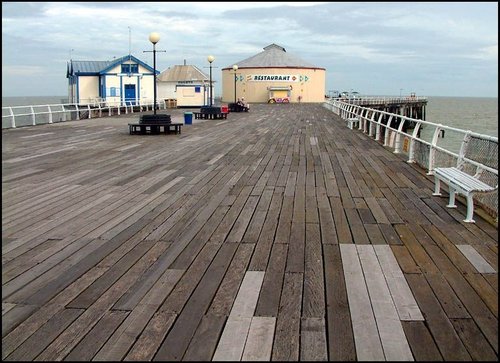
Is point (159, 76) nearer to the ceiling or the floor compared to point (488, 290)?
nearer to the ceiling

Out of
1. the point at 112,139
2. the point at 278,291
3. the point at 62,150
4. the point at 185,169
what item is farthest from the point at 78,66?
the point at 278,291

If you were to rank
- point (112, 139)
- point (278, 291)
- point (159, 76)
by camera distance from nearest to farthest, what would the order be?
point (278, 291), point (112, 139), point (159, 76)

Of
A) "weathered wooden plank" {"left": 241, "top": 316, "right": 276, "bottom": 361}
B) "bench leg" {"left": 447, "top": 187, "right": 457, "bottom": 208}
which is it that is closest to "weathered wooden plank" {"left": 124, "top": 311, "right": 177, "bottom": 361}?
"weathered wooden plank" {"left": 241, "top": 316, "right": 276, "bottom": 361}

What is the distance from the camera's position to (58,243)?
205 inches

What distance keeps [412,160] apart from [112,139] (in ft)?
32.4

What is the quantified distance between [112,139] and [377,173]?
9.97 meters

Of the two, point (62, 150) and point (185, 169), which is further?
point (62, 150)

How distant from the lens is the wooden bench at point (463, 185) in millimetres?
5926

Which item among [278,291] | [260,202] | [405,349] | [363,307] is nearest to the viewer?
[405,349]

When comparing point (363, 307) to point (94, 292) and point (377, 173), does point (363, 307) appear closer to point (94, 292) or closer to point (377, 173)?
point (94, 292)

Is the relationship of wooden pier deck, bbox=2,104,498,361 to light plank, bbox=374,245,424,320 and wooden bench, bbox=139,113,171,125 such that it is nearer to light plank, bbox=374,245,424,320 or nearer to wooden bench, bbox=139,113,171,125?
light plank, bbox=374,245,424,320

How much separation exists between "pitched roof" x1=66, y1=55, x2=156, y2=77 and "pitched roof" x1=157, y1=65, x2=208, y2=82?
12.7m

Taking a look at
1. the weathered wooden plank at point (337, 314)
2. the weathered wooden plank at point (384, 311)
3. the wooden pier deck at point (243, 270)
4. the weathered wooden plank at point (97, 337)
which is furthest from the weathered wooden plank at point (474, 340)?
the weathered wooden plank at point (97, 337)

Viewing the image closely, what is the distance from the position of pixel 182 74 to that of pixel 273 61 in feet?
75.2
